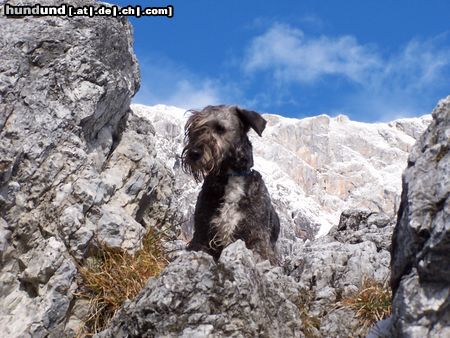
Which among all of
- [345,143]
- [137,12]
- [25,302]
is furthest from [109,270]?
[345,143]

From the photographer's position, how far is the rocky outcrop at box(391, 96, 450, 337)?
368 centimetres

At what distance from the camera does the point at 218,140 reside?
768cm

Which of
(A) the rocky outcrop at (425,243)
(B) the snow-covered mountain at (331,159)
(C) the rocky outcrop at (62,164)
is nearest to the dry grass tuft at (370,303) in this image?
(A) the rocky outcrop at (425,243)

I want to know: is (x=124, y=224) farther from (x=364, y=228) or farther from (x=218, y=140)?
(x=364, y=228)

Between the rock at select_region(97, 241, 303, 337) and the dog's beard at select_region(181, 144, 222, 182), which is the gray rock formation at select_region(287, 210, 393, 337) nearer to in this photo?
the rock at select_region(97, 241, 303, 337)

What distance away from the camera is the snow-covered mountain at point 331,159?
136 m

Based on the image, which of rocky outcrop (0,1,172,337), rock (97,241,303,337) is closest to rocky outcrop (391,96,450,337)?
rock (97,241,303,337)

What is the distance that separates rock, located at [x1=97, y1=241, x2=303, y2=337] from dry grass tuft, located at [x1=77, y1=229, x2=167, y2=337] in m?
1.42

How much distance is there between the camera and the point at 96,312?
6.90 m

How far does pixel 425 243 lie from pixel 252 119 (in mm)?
4409

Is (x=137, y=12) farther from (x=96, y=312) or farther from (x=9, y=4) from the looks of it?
(x=96, y=312)

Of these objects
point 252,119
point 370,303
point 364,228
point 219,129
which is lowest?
point 370,303

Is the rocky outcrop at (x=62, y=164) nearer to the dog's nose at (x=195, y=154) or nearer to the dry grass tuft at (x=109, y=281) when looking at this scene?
the dry grass tuft at (x=109, y=281)

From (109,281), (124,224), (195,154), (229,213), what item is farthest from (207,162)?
(109,281)
